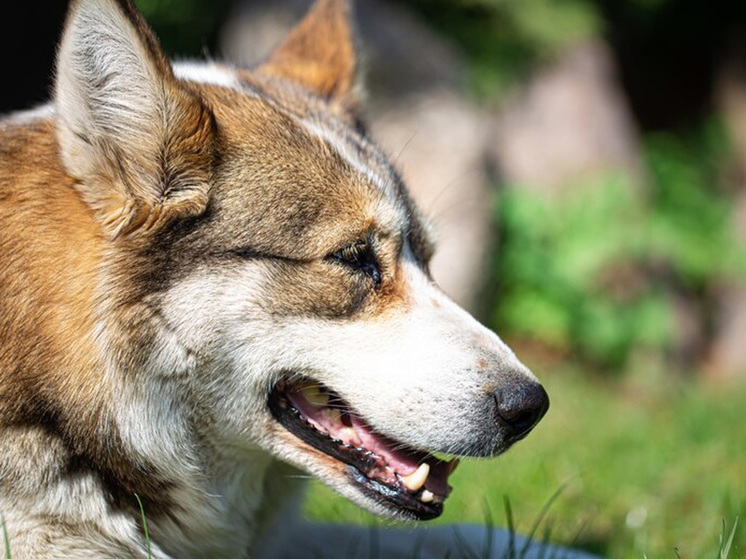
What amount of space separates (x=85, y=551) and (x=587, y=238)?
6053mm

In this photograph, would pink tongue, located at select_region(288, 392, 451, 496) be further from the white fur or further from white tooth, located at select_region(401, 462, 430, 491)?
the white fur

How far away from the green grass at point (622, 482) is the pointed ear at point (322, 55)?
159cm

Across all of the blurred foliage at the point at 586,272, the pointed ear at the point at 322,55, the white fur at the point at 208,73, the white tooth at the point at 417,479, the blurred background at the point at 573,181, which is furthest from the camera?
the blurred foliage at the point at 586,272

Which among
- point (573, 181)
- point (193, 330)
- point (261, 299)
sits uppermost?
point (261, 299)

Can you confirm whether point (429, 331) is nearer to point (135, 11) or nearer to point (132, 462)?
point (132, 462)

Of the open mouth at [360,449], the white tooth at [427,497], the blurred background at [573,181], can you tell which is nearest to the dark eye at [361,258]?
the open mouth at [360,449]

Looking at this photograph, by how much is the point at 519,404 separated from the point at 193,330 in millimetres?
889

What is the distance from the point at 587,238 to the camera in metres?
7.88

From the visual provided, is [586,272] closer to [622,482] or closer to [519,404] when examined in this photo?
[622,482]

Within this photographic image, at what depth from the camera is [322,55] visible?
3.63 meters

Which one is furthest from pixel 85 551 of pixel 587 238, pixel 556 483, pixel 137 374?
pixel 587 238

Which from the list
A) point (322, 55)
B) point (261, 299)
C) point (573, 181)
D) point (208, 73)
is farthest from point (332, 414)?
point (573, 181)

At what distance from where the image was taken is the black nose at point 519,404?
8.43ft

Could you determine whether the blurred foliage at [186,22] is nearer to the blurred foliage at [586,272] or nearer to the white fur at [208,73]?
the blurred foliage at [586,272]
